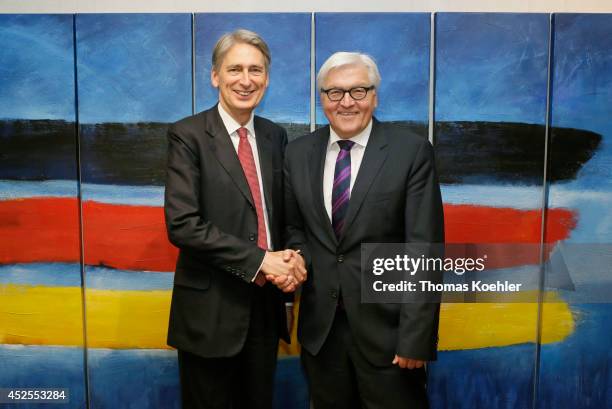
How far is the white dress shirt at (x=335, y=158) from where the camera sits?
6.31 feet

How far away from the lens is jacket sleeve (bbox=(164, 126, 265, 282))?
1.90m

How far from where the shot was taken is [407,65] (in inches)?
101

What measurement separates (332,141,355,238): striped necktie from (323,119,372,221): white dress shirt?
1 centimetres

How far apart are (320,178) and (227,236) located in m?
0.39

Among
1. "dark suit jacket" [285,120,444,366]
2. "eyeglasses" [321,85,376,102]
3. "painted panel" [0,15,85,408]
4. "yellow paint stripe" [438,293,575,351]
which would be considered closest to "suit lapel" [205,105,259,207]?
"dark suit jacket" [285,120,444,366]

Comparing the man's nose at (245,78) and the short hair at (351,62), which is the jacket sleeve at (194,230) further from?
the short hair at (351,62)

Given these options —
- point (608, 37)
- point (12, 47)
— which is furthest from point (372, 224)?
point (12, 47)

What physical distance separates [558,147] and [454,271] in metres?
0.76

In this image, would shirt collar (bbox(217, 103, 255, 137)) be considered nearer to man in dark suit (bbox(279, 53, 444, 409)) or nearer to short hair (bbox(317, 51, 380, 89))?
man in dark suit (bbox(279, 53, 444, 409))

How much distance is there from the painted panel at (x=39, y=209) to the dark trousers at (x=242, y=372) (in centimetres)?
98

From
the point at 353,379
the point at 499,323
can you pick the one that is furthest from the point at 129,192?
the point at 499,323

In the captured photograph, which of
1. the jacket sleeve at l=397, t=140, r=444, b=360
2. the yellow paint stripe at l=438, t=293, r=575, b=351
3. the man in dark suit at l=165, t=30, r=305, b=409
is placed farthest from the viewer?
the yellow paint stripe at l=438, t=293, r=575, b=351

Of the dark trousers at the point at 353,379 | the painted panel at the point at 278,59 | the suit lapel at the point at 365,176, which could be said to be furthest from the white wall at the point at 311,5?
the dark trousers at the point at 353,379

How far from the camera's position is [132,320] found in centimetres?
274
